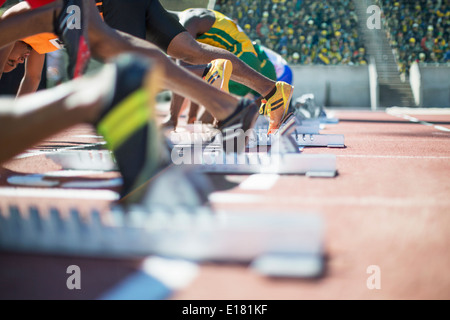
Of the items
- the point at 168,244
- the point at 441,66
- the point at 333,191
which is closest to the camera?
the point at 168,244

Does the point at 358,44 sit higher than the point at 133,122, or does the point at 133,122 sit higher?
the point at 358,44

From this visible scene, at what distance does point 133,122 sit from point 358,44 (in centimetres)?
1690

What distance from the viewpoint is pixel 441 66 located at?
15.1 m

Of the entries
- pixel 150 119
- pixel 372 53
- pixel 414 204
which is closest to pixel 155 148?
pixel 150 119

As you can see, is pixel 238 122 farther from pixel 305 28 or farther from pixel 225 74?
pixel 305 28

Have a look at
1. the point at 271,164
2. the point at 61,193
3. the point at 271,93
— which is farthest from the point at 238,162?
the point at 271,93

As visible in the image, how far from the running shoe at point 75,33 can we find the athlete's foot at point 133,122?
30 cm

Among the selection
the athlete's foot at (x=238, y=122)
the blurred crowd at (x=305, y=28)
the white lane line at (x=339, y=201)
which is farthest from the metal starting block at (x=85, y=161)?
the blurred crowd at (x=305, y=28)

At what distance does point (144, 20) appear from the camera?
10.3 feet

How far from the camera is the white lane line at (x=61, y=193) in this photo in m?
1.91

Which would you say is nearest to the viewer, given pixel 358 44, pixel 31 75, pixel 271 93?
pixel 271 93

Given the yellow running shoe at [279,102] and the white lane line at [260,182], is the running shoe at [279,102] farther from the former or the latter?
the white lane line at [260,182]

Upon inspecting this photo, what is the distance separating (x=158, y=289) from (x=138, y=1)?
240 cm
